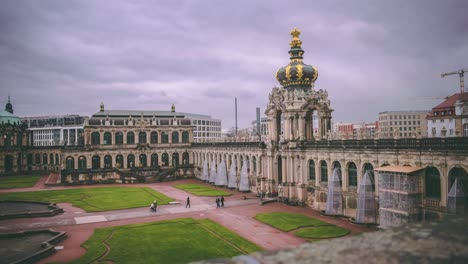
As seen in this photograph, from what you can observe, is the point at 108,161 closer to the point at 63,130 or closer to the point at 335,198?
the point at 335,198

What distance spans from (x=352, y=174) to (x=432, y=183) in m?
12.1

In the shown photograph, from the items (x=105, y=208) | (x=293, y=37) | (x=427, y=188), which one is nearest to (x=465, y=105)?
(x=293, y=37)

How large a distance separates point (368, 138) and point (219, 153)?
5051 cm

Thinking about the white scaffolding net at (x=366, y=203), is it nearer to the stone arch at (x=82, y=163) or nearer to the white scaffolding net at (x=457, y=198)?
the white scaffolding net at (x=457, y=198)

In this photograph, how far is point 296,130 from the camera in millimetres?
59875

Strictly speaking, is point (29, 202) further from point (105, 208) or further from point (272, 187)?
point (272, 187)

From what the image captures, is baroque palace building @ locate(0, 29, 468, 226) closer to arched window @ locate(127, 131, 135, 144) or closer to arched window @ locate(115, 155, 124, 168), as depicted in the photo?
arched window @ locate(115, 155, 124, 168)

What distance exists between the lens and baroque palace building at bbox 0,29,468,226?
36.8 m

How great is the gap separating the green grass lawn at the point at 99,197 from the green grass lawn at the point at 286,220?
22.0m

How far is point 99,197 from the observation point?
70.6 meters

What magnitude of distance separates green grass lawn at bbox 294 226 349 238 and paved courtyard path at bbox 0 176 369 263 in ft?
3.98

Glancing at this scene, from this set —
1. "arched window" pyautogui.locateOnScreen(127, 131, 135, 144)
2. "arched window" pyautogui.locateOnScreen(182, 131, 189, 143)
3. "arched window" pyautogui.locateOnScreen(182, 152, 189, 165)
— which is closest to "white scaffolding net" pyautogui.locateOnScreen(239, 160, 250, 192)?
"arched window" pyautogui.locateOnScreen(182, 152, 189, 165)

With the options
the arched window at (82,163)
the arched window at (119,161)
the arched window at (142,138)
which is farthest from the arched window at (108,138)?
the arched window at (142,138)

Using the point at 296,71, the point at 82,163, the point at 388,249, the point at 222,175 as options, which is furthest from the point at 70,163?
the point at 388,249
